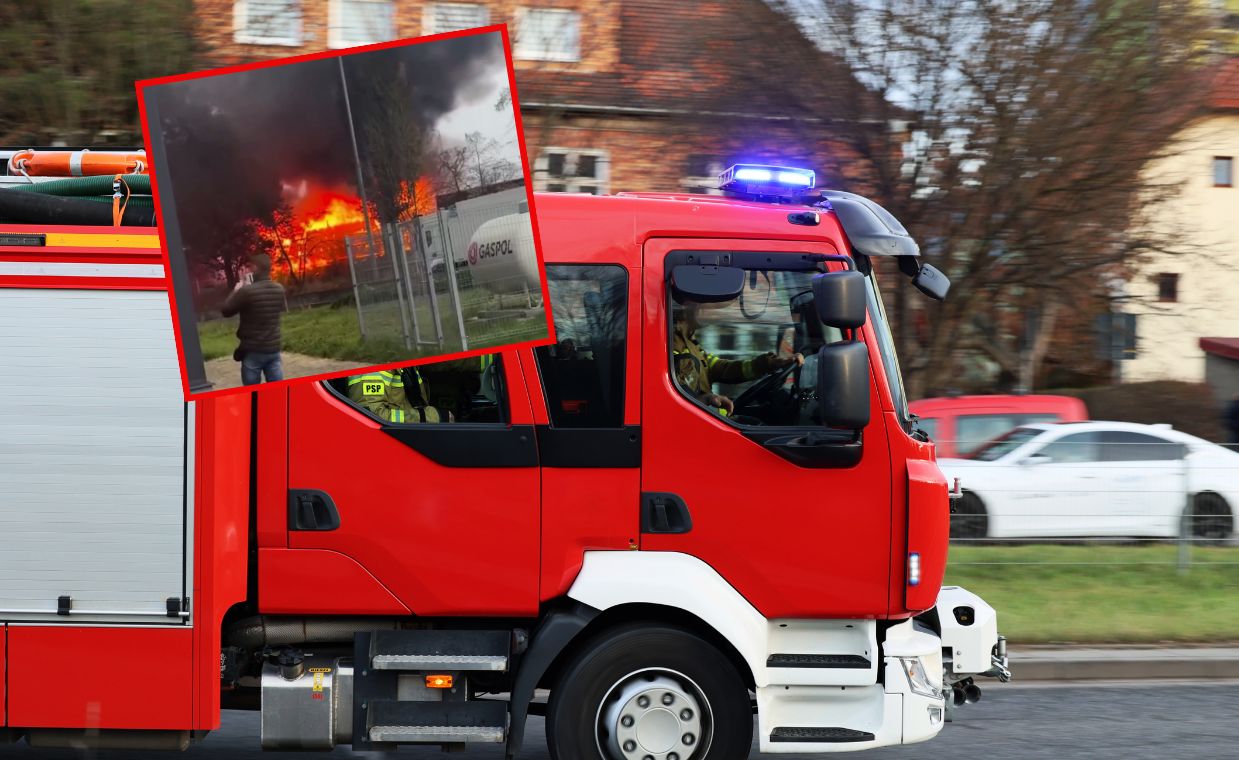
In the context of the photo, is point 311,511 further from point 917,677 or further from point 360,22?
point 360,22

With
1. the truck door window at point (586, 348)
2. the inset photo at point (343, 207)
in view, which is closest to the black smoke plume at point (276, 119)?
the inset photo at point (343, 207)

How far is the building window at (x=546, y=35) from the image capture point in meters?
14.1

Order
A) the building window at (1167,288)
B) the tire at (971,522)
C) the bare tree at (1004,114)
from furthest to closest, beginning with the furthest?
the building window at (1167,288)
the bare tree at (1004,114)
the tire at (971,522)

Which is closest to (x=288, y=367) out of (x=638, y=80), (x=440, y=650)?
(x=440, y=650)

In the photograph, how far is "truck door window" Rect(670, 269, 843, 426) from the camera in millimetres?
4891

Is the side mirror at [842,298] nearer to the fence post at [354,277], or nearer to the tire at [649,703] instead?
the tire at [649,703]

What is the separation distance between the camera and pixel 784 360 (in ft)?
16.1

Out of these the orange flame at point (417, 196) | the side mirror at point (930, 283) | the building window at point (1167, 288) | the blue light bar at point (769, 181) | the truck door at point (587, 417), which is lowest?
the truck door at point (587, 417)

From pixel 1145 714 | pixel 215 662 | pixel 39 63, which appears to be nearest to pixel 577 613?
pixel 215 662

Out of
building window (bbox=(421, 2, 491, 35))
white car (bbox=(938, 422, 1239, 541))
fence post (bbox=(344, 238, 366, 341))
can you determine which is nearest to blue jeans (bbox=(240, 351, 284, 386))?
fence post (bbox=(344, 238, 366, 341))

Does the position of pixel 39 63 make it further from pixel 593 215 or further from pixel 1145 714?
pixel 1145 714

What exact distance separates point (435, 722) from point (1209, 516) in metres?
7.40

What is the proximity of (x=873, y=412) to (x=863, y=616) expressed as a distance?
2.57ft

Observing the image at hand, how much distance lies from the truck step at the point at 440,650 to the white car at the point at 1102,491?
562cm
